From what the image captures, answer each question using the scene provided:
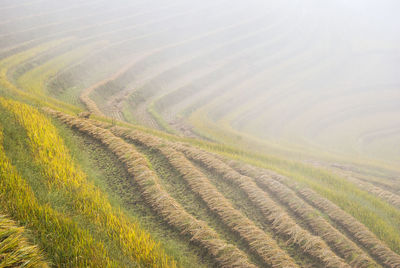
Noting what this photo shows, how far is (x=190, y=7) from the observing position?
4459 cm

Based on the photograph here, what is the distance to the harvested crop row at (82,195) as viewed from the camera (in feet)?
13.1

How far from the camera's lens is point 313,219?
21.9ft

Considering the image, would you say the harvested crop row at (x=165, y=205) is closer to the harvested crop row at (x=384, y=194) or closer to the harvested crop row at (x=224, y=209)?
the harvested crop row at (x=224, y=209)

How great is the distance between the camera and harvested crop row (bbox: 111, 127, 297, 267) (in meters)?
5.15

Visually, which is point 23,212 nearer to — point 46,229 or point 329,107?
point 46,229

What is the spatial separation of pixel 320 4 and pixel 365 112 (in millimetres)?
32278

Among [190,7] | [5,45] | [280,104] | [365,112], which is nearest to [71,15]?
[5,45]

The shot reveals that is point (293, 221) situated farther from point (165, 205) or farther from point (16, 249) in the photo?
point (16, 249)

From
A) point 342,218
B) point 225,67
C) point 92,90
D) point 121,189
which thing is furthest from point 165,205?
point 225,67

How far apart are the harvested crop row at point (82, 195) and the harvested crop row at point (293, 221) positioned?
2754mm

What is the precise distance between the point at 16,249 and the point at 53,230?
650mm

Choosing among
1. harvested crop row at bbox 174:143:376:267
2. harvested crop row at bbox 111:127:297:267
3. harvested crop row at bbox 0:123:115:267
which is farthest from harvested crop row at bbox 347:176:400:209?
harvested crop row at bbox 0:123:115:267

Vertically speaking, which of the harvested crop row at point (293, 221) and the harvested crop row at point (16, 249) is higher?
the harvested crop row at point (16, 249)

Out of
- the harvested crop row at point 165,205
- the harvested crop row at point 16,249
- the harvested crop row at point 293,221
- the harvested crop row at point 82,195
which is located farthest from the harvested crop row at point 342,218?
the harvested crop row at point 16,249
